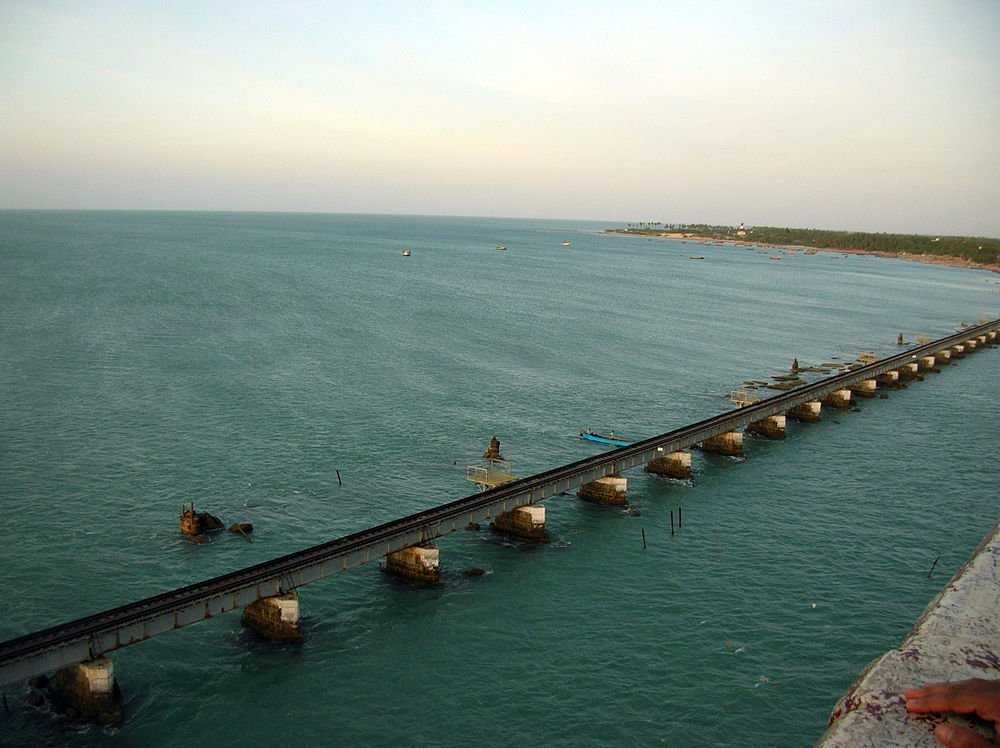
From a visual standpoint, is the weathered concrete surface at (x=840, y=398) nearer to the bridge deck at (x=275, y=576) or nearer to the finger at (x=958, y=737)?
the bridge deck at (x=275, y=576)

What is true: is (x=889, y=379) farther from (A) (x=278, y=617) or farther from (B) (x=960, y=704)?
(B) (x=960, y=704)

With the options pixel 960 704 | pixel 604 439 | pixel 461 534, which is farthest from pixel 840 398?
pixel 960 704

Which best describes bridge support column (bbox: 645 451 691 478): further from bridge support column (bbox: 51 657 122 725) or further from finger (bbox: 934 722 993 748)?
finger (bbox: 934 722 993 748)

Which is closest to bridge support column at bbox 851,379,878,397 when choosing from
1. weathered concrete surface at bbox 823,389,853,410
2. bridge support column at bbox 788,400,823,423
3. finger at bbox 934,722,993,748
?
weathered concrete surface at bbox 823,389,853,410

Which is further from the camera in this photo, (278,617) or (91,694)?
(278,617)

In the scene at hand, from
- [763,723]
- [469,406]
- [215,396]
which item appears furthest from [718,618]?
[215,396]
